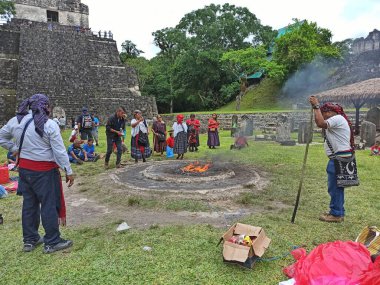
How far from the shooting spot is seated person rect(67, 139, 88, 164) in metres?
10.0

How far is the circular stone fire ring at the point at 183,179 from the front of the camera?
6520mm

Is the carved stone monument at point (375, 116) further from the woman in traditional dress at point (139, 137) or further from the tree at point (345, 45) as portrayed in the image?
the tree at point (345, 45)

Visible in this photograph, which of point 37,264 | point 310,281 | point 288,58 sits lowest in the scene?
point 37,264

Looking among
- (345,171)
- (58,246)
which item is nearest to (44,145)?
(58,246)

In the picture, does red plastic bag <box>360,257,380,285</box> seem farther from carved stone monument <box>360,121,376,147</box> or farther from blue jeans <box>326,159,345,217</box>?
carved stone monument <box>360,121,376,147</box>

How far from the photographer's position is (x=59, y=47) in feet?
93.1

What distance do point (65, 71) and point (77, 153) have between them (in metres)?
18.5

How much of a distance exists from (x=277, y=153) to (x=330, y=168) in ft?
22.6

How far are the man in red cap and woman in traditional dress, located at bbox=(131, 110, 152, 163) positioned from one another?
586cm

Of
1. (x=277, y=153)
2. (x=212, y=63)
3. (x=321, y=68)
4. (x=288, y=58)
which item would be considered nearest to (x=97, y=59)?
(x=212, y=63)

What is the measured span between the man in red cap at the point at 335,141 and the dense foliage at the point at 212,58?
82.0 ft

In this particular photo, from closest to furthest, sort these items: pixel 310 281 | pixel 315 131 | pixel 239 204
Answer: pixel 310 281 → pixel 239 204 → pixel 315 131

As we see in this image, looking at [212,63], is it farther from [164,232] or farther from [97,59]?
[164,232]

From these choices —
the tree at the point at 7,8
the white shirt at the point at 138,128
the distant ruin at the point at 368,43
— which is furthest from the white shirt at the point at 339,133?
the tree at the point at 7,8
